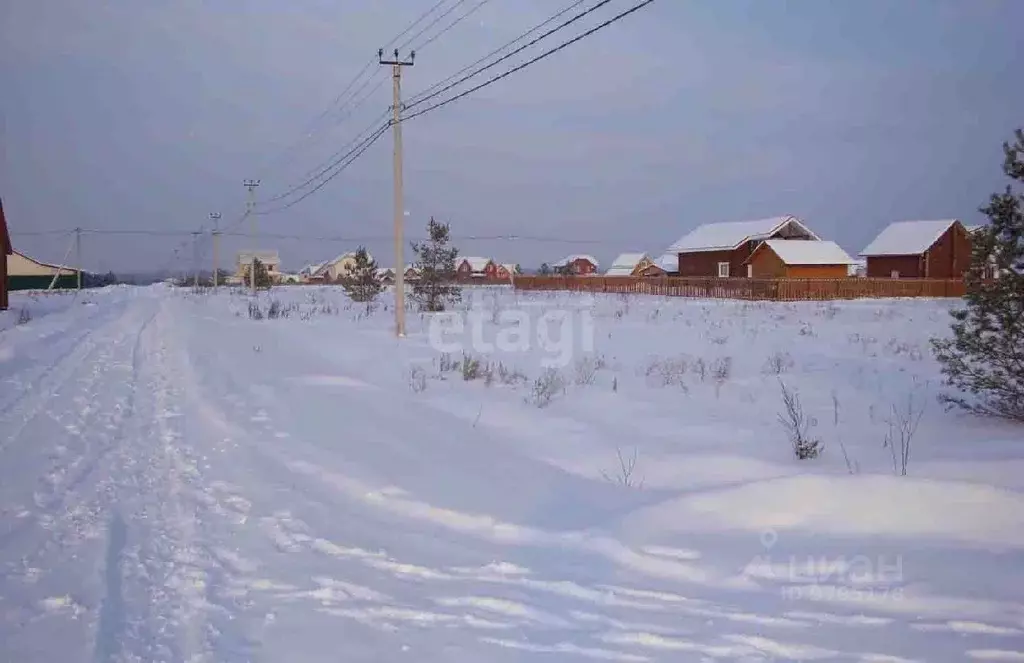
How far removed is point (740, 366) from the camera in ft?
43.6

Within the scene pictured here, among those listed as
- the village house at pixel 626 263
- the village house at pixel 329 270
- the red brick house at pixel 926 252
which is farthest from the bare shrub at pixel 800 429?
the village house at pixel 329 270

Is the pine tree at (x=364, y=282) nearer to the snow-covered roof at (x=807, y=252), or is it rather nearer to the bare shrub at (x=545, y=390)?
the bare shrub at (x=545, y=390)

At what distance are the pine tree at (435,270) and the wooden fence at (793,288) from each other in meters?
20.8

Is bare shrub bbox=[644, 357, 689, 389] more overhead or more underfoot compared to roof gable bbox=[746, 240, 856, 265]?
more underfoot

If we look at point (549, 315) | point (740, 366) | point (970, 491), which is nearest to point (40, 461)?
point (970, 491)

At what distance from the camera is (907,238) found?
2057 inches

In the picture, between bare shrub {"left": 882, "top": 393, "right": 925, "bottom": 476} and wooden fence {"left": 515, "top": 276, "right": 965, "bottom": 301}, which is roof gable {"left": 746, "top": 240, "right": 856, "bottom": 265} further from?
bare shrub {"left": 882, "top": 393, "right": 925, "bottom": 476}

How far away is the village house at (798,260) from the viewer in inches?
1881

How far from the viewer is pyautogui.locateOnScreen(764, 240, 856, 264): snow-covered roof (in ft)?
157

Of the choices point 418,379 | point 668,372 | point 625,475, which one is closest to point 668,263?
point 668,372

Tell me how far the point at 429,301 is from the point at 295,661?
80.9ft

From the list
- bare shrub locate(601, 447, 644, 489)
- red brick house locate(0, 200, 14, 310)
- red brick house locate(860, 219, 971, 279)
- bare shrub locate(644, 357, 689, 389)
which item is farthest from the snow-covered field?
red brick house locate(860, 219, 971, 279)

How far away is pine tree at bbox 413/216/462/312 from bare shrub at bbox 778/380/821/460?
60.1ft

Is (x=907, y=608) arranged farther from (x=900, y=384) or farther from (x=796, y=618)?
(x=900, y=384)
